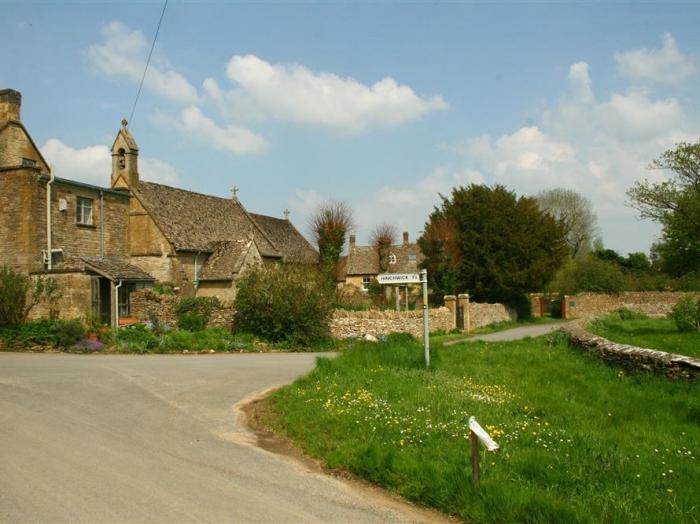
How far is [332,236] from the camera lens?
40.5 meters

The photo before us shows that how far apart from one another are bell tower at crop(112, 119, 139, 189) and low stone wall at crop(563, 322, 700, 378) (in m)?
25.8

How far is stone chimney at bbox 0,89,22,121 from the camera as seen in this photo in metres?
29.7

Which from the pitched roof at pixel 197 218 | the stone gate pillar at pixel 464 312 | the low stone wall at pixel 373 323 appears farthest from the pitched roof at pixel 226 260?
the stone gate pillar at pixel 464 312

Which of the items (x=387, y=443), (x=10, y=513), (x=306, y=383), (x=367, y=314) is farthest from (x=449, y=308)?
(x=10, y=513)

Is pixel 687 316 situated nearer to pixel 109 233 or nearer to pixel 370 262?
pixel 109 233

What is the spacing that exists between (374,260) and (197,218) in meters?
26.6

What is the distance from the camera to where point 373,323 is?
2720cm

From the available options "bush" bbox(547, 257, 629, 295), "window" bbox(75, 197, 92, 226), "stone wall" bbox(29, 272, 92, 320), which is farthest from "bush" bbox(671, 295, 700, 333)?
"bush" bbox(547, 257, 629, 295)

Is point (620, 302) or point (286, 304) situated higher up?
point (286, 304)

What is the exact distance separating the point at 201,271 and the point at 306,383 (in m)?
22.7

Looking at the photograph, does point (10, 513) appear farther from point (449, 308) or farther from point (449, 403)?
point (449, 308)

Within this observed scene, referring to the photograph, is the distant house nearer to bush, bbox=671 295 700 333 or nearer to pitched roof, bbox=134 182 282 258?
pitched roof, bbox=134 182 282 258

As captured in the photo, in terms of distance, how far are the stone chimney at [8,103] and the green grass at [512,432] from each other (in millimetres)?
24844

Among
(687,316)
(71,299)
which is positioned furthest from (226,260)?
(687,316)
